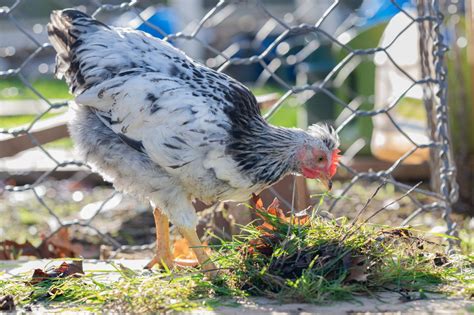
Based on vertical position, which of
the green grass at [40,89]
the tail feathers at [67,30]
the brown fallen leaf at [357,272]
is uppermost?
the tail feathers at [67,30]

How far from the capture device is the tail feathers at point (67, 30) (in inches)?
118

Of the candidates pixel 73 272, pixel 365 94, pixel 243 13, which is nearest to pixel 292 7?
pixel 243 13

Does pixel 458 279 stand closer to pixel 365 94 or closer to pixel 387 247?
pixel 387 247

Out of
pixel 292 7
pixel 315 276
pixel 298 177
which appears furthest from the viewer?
pixel 292 7

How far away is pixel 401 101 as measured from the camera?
468cm

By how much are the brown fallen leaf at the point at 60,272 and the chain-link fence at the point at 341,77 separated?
0.75 meters

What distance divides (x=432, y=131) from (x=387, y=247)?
111cm

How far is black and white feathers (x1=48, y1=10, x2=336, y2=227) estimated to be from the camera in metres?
2.61

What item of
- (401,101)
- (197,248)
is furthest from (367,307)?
(401,101)

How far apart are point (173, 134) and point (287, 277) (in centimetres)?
65

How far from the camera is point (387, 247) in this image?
93.6 inches

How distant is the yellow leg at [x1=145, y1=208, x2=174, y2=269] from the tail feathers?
0.67m

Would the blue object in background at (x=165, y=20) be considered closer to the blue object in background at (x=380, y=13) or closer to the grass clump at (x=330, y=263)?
the blue object in background at (x=380, y=13)

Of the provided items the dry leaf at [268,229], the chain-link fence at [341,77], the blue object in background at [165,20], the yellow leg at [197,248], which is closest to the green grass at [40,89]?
the chain-link fence at [341,77]
